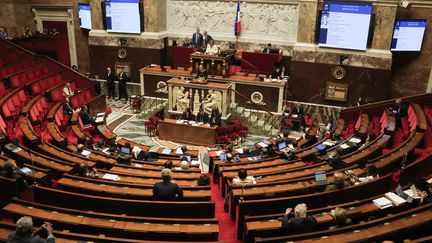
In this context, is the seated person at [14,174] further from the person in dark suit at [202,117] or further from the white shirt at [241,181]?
the person in dark suit at [202,117]

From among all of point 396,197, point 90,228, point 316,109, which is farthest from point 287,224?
point 316,109

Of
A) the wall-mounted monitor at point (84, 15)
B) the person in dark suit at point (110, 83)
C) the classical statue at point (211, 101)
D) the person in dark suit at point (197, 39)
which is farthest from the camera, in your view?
the wall-mounted monitor at point (84, 15)

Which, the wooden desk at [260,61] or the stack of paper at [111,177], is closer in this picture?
the stack of paper at [111,177]

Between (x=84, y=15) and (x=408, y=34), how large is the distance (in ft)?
46.5

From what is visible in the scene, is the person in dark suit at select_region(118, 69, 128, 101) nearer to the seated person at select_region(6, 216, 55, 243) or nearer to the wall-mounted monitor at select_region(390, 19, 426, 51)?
the wall-mounted monitor at select_region(390, 19, 426, 51)

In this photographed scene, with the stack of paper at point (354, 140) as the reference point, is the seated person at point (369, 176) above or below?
above

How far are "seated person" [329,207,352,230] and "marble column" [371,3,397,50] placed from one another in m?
10.3

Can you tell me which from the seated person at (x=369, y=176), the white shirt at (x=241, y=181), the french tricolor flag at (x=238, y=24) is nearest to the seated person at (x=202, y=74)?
the french tricolor flag at (x=238, y=24)

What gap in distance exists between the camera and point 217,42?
16922 mm

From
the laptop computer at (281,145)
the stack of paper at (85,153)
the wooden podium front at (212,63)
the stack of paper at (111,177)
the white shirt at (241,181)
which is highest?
the wooden podium front at (212,63)

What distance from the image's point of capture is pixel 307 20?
14352 mm

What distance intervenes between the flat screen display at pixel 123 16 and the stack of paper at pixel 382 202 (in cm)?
1342

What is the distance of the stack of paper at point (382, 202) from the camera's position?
18.4 feet

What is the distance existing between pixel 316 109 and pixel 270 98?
217 centimetres
